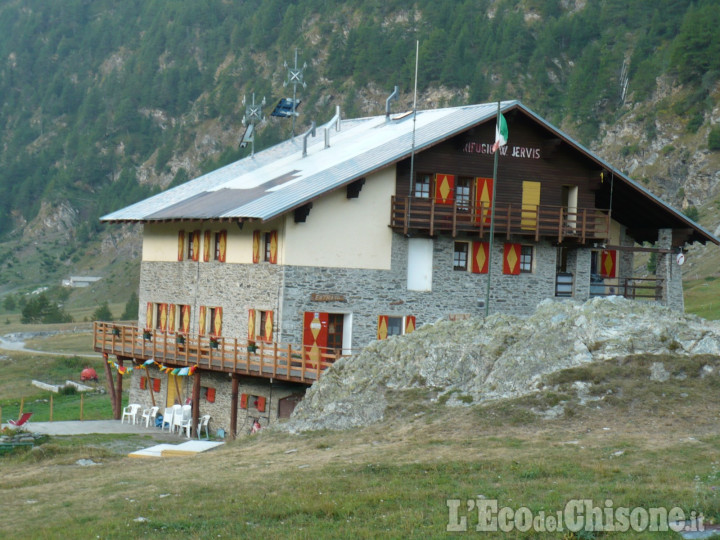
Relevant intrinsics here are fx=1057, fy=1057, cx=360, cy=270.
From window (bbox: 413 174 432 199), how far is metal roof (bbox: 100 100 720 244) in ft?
4.27

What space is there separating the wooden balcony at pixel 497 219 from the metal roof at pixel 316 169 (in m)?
1.93

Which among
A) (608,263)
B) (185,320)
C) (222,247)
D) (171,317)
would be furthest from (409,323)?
(171,317)

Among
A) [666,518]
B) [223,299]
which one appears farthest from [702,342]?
[223,299]

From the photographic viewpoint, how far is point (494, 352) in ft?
80.4

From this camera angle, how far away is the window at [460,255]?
37031 millimetres

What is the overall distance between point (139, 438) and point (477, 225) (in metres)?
13.6

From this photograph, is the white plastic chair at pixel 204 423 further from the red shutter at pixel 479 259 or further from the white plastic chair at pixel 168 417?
the red shutter at pixel 479 259

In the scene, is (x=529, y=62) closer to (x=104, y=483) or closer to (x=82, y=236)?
(x=82, y=236)

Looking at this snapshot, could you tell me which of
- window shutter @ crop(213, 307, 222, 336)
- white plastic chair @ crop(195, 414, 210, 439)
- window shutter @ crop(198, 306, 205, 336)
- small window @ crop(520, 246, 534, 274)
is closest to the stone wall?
white plastic chair @ crop(195, 414, 210, 439)

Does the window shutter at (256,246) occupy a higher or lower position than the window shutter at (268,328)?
higher

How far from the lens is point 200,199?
41875mm

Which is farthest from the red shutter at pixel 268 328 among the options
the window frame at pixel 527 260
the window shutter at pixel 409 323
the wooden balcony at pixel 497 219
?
the window frame at pixel 527 260

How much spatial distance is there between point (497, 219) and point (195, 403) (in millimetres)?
12486

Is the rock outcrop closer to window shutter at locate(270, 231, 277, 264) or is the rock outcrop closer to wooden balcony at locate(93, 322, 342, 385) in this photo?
wooden balcony at locate(93, 322, 342, 385)
